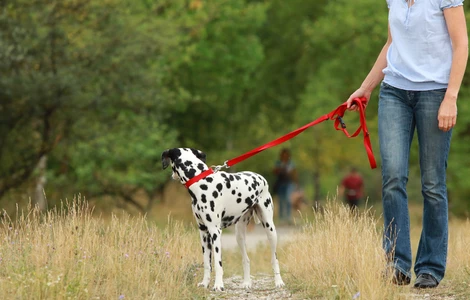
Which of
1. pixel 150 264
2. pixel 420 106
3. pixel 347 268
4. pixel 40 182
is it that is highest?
pixel 40 182

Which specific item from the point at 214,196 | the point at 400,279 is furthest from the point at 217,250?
the point at 400,279

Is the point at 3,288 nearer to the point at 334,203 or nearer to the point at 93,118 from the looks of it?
the point at 334,203

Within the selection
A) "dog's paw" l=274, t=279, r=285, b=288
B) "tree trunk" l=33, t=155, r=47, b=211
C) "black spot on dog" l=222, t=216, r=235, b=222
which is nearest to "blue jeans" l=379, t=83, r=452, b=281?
"dog's paw" l=274, t=279, r=285, b=288

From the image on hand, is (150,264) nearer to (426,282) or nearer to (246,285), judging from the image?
(246,285)

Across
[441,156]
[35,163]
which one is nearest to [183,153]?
[441,156]

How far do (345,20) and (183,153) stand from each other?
1849cm

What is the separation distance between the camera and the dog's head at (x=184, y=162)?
22.7ft

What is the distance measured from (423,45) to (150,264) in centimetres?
270

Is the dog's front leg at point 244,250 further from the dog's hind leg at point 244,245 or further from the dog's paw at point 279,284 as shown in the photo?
the dog's paw at point 279,284

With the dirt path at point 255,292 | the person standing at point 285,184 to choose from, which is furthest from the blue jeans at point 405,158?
the person standing at point 285,184

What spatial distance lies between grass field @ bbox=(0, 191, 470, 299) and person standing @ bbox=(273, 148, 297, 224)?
48.5ft

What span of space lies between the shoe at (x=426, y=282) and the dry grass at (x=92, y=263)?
1.68m

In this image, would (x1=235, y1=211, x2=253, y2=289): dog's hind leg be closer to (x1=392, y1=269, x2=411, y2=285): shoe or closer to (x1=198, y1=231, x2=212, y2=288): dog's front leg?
(x1=198, y1=231, x2=212, y2=288): dog's front leg

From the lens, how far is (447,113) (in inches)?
241
